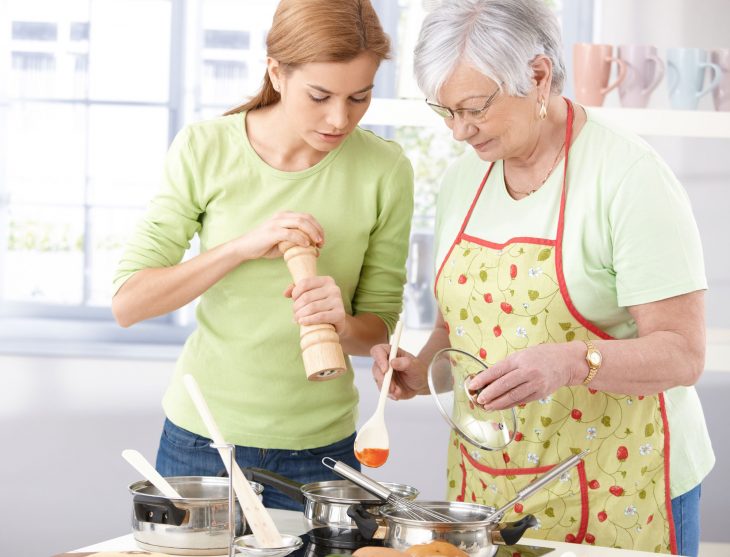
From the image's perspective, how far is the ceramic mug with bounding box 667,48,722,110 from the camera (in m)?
2.53

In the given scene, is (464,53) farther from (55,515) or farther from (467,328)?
(55,515)

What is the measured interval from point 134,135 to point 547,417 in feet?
7.88

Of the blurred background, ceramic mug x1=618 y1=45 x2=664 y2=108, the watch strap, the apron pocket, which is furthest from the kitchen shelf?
the watch strap

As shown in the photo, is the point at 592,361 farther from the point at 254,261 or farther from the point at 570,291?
the point at 254,261

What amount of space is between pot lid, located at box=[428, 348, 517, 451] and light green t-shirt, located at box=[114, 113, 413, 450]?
1.30 ft

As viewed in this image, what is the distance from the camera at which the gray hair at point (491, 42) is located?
1438 millimetres

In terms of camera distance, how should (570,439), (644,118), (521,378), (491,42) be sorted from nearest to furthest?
1. (521,378)
2. (491,42)
3. (570,439)
4. (644,118)

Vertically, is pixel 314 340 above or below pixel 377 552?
above

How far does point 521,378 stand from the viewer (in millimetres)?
1303

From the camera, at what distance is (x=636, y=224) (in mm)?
1423

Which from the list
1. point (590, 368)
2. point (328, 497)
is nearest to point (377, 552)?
point (328, 497)

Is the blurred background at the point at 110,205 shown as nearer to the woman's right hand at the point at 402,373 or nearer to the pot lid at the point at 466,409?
the woman's right hand at the point at 402,373

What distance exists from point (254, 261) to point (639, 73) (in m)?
1.32

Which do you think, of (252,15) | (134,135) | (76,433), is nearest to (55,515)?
(76,433)
